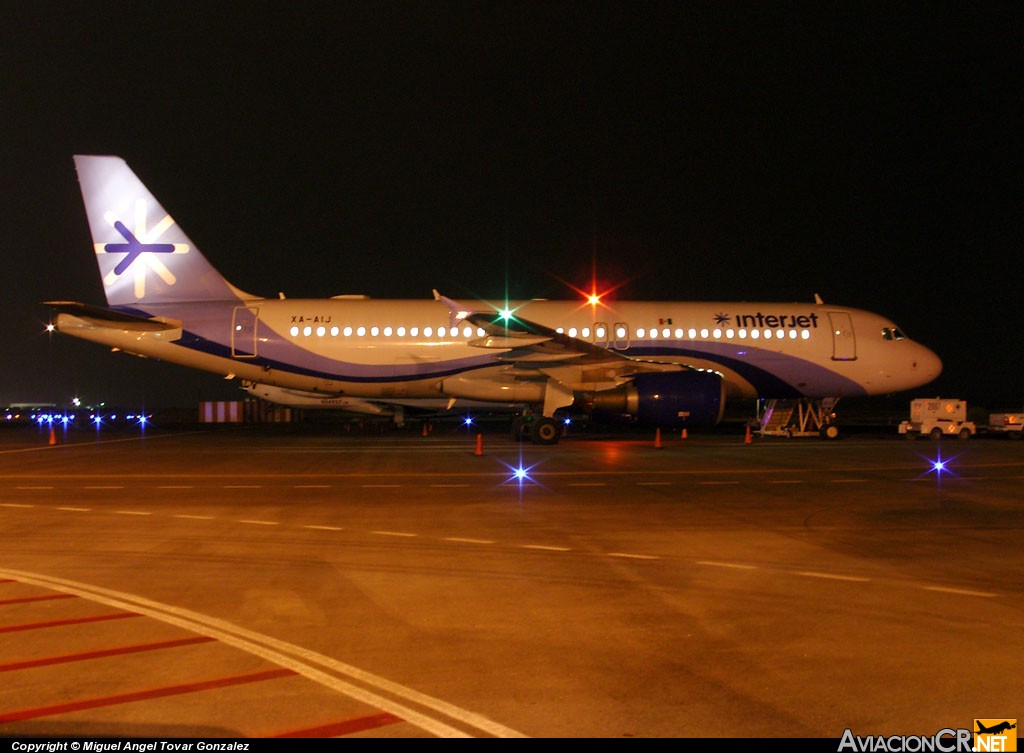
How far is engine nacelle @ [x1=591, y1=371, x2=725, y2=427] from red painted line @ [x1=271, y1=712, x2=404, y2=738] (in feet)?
57.3

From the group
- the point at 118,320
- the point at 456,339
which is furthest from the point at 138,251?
the point at 456,339

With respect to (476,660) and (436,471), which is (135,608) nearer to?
(476,660)

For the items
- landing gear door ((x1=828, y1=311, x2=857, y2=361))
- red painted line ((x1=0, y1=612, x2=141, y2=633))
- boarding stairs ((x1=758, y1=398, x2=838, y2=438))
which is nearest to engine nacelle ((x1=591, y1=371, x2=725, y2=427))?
landing gear door ((x1=828, y1=311, x2=857, y2=361))

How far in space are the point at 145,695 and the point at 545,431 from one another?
18.8 meters

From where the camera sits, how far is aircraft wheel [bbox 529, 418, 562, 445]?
23250 millimetres

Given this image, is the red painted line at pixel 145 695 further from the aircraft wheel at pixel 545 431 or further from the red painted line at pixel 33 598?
the aircraft wheel at pixel 545 431

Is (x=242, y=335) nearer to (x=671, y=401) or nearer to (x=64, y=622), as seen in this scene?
(x=671, y=401)

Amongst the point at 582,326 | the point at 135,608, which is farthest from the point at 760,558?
the point at 582,326

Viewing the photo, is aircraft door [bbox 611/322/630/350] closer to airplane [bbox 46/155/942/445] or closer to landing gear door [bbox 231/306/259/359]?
airplane [bbox 46/155/942/445]

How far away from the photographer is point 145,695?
469 centimetres

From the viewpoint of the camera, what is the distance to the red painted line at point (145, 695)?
4.42 meters

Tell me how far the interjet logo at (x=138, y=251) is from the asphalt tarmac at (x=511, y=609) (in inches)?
427

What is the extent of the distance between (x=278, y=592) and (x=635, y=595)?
9.45 feet

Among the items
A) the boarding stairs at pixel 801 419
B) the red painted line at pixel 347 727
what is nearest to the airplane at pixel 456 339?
the boarding stairs at pixel 801 419
